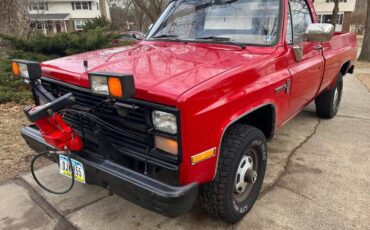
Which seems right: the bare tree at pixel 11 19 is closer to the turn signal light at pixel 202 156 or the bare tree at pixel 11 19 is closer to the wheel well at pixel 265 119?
the wheel well at pixel 265 119

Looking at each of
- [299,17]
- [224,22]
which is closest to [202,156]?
[224,22]

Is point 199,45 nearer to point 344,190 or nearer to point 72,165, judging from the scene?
point 72,165

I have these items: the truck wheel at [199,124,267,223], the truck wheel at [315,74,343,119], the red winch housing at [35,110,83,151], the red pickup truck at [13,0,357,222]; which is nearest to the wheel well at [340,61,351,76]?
the truck wheel at [315,74,343,119]

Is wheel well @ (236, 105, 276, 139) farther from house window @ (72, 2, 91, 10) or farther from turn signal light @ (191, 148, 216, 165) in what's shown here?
house window @ (72, 2, 91, 10)

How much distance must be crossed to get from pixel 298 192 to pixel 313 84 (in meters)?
1.36

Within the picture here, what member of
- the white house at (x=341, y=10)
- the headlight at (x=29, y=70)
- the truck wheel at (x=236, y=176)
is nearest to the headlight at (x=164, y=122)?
the truck wheel at (x=236, y=176)

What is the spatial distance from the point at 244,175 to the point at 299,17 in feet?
6.98

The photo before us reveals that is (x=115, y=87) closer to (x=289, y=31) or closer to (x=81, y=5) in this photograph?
(x=289, y=31)

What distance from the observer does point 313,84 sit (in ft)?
12.8

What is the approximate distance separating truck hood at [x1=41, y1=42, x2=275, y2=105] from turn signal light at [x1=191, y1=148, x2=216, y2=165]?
39 cm

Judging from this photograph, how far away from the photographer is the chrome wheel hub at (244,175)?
8.75ft

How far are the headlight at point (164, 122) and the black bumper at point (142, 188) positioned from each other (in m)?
0.34

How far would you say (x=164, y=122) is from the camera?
6.91 ft

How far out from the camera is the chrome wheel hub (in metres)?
2.67
